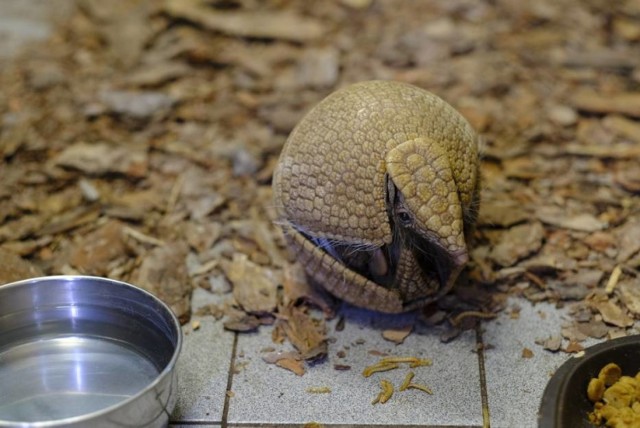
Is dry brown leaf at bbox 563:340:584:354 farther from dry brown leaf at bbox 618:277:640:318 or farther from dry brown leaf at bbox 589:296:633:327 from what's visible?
dry brown leaf at bbox 618:277:640:318

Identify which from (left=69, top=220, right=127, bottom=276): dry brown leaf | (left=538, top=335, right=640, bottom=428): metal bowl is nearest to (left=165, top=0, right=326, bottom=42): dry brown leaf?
(left=69, top=220, right=127, bottom=276): dry brown leaf

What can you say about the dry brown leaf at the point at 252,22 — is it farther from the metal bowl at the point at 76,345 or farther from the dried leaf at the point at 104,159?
the metal bowl at the point at 76,345

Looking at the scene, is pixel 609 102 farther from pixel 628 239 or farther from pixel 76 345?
pixel 76 345

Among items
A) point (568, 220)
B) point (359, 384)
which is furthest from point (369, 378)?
point (568, 220)

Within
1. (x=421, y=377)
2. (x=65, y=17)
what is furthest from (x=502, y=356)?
(x=65, y=17)

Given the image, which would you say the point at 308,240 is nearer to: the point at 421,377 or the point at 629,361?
the point at 421,377

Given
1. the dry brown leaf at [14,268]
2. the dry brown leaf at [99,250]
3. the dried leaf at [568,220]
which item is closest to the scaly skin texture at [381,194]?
the dried leaf at [568,220]
